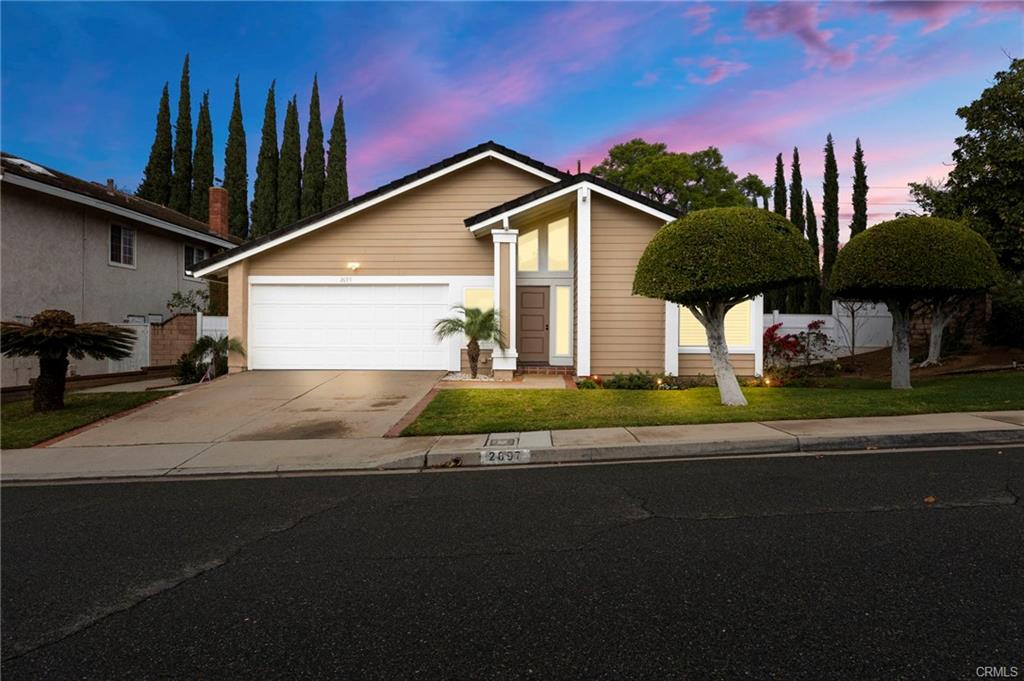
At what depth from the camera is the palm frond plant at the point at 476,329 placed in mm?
14086

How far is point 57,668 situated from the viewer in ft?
9.15

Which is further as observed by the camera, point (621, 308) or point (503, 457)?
point (621, 308)

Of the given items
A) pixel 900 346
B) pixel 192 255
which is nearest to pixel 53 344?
pixel 192 255

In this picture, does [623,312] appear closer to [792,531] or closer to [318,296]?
[318,296]

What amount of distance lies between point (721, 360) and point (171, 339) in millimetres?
16062

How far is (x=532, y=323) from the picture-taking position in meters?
15.9

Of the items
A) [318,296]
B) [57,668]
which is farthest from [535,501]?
[318,296]

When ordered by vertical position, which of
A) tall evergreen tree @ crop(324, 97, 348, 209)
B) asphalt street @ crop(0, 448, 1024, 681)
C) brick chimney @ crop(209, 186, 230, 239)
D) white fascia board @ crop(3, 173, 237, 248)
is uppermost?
tall evergreen tree @ crop(324, 97, 348, 209)

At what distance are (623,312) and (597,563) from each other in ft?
36.7

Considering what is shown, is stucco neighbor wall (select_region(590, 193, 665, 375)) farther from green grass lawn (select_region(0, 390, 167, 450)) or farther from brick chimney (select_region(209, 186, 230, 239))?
brick chimney (select_region(209, 186, 230, 239))

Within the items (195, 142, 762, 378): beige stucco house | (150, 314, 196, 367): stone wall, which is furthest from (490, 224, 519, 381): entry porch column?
(150, 314, 196, 367): stone wall

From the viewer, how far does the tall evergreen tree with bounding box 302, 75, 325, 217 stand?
39125mm

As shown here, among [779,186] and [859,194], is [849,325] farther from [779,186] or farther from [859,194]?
[779,186]

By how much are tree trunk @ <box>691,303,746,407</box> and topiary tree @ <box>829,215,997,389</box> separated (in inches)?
142
